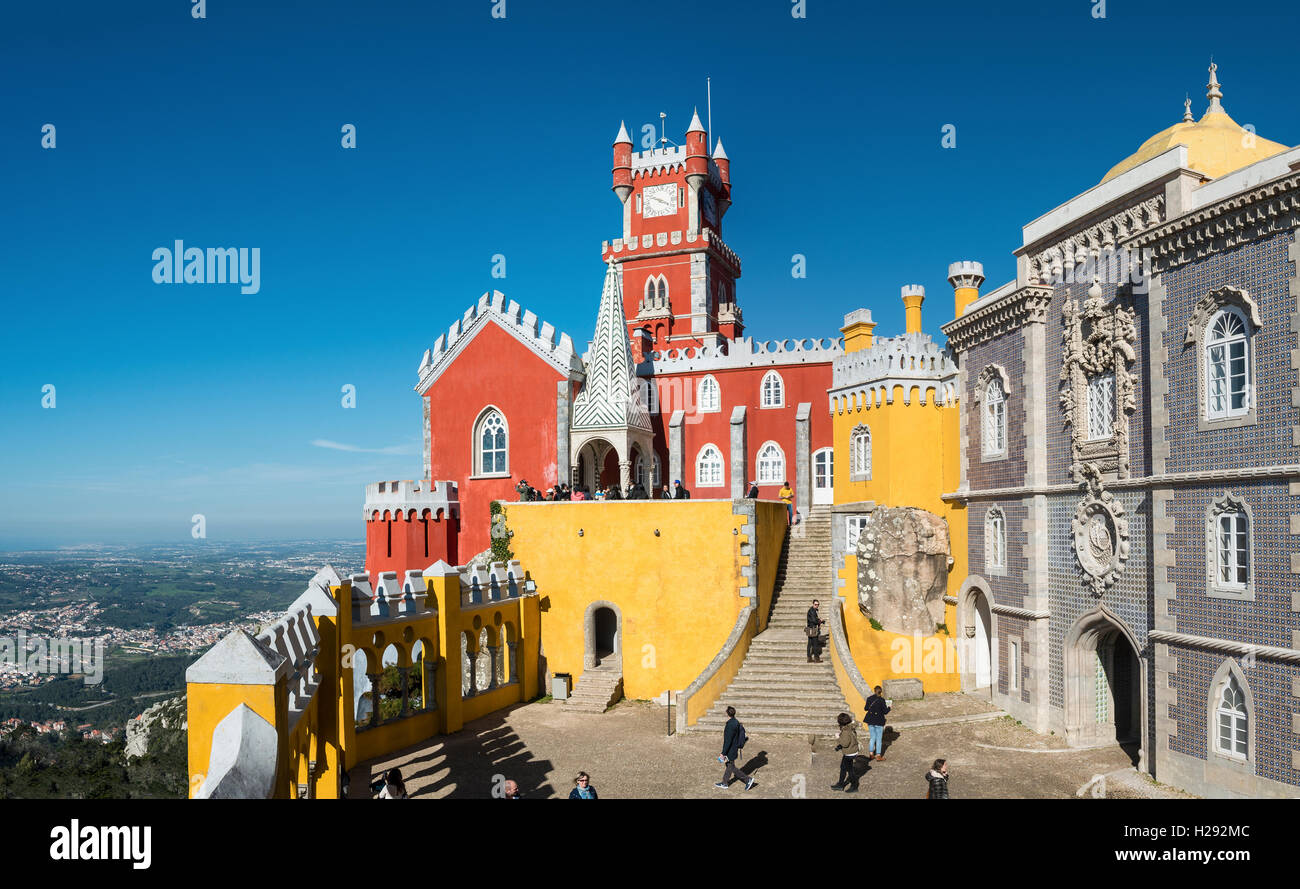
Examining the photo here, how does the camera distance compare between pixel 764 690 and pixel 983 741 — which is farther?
pixel 764 690

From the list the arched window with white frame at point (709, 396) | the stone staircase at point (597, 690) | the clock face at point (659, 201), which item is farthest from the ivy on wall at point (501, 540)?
the clock face at point (659, 201)

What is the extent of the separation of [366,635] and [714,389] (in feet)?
62.4

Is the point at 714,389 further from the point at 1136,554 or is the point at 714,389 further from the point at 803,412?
the point at 1136,554

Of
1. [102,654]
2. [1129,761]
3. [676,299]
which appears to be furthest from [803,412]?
[102,654]

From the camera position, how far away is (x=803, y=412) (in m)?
32.2

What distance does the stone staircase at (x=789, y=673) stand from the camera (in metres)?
19.7

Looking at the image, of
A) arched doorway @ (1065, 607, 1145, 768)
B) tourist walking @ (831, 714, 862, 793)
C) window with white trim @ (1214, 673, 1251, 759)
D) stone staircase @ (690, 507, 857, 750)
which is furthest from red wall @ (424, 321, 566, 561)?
window with white trim @ (1214, 673, 1251, 759)

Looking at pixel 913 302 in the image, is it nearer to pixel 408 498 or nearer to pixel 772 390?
pixel 772 390

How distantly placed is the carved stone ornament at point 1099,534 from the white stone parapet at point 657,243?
82.7 ft

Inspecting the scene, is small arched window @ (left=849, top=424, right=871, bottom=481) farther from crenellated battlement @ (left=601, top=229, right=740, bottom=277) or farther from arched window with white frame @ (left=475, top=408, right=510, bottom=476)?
crenellated battlement @ (left=601, top=229, right=740, bottom=277)

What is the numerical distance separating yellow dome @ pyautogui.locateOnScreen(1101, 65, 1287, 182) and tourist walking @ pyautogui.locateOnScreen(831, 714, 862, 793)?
12018mm

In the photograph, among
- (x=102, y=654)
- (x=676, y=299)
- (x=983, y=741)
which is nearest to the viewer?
(x=983, y=741)

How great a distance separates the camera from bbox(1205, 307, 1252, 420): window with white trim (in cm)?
1441

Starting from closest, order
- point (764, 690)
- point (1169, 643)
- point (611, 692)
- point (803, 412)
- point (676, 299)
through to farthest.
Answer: point (1169, 643) < point (764, 690) < point (611, 692) < point (803, 412) < point (676, 299)
